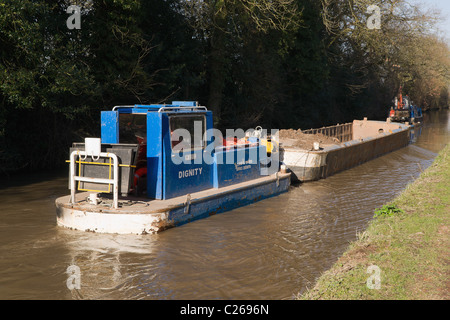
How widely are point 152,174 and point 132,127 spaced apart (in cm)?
125

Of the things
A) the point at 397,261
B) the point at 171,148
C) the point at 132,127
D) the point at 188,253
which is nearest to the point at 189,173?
the point at 171,148

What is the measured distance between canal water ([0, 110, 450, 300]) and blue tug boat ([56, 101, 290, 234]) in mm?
259

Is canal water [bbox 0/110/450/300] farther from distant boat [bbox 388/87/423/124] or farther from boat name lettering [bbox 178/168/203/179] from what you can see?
distant boat [bbox 388/87/423/124]

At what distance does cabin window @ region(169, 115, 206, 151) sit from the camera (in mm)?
8766

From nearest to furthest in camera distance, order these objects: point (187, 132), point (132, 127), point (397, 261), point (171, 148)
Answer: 1. point (397, 261)
2. point (171, 148)
3. point (187, 132)
4. point (132, 127)

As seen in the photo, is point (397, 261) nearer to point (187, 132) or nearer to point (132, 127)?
point (187, 132)

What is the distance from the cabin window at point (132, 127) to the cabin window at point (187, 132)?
0.79 m

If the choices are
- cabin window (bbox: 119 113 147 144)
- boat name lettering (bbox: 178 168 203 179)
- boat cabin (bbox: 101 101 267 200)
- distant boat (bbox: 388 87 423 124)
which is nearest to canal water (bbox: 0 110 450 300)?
boat cabin (bbox: 101 101 267 200)

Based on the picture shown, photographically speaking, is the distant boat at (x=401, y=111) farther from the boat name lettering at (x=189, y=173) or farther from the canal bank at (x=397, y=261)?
the boat name lettering at (x=189, y=173)

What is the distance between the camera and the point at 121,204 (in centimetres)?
817

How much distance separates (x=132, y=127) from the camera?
30.7ft

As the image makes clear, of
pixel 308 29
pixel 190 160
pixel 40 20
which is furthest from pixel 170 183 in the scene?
pixel 308 29

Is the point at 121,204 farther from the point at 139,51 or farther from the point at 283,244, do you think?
the point at 139,51

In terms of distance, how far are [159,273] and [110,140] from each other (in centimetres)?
326
